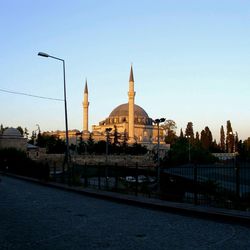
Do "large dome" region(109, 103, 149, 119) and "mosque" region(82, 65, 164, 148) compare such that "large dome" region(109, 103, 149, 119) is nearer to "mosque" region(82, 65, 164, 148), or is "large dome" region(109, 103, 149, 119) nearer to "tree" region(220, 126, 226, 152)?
"mosque" region(82, 65, 164, 148)

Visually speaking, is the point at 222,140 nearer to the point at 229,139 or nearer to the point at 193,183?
the point at 229,139

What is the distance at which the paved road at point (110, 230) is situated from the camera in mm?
7145

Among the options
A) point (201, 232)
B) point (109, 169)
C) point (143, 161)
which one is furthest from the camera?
point (143, 161)

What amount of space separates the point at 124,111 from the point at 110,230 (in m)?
130

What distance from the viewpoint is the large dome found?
453ft

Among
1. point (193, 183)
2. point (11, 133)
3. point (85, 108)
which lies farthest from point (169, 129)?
point (193, 183)

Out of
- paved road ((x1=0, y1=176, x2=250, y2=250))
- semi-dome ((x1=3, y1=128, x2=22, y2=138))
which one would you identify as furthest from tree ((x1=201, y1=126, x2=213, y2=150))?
paved road ((x1=0, y1=176, x2=250, y2=250))

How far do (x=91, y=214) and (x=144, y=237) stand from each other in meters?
3.75

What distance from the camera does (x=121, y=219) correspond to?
1039 cm

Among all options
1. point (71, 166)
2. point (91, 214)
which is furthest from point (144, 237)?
point (71, 166)

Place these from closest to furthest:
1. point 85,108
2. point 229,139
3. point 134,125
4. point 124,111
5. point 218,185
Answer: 1. point 218,185
2. point 85,108
3. point 229,139
4. point 134,125
5. point 124,111

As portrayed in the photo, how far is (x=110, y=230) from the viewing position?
8.62 m

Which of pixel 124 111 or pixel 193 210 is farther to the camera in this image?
pixel 124 111

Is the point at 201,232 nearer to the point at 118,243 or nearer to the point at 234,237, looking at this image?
the point at 234,237
